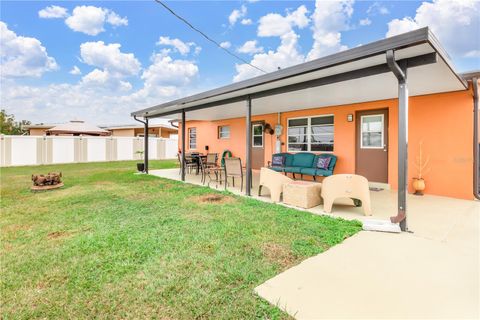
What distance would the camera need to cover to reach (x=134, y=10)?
312 inches

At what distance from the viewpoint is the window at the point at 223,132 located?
11689mm

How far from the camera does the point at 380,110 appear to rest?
664 cm

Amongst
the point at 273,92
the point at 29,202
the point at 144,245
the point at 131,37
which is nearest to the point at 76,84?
the point at 131,37

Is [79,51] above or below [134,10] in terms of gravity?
above

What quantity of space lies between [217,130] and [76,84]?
498 inches

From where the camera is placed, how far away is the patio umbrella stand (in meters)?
3.36

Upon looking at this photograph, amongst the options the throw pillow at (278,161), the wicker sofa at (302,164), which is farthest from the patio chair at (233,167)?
the throw pillow at (278,161)

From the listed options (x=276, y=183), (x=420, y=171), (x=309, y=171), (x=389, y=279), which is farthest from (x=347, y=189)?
(x=420, y=171)

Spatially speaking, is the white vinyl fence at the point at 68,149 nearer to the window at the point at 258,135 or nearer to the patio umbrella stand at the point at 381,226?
the window at the point at 258,135

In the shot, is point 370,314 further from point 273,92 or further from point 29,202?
point 29,202

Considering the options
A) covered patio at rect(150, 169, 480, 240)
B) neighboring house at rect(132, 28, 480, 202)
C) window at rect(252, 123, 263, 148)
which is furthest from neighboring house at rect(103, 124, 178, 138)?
covered patio at rect(150, 169, 480, 240)

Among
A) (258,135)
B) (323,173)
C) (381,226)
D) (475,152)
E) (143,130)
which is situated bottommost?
(381,226)

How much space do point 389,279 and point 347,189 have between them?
85.6 inches

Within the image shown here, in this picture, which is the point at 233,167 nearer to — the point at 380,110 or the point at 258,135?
the point at 258,135
